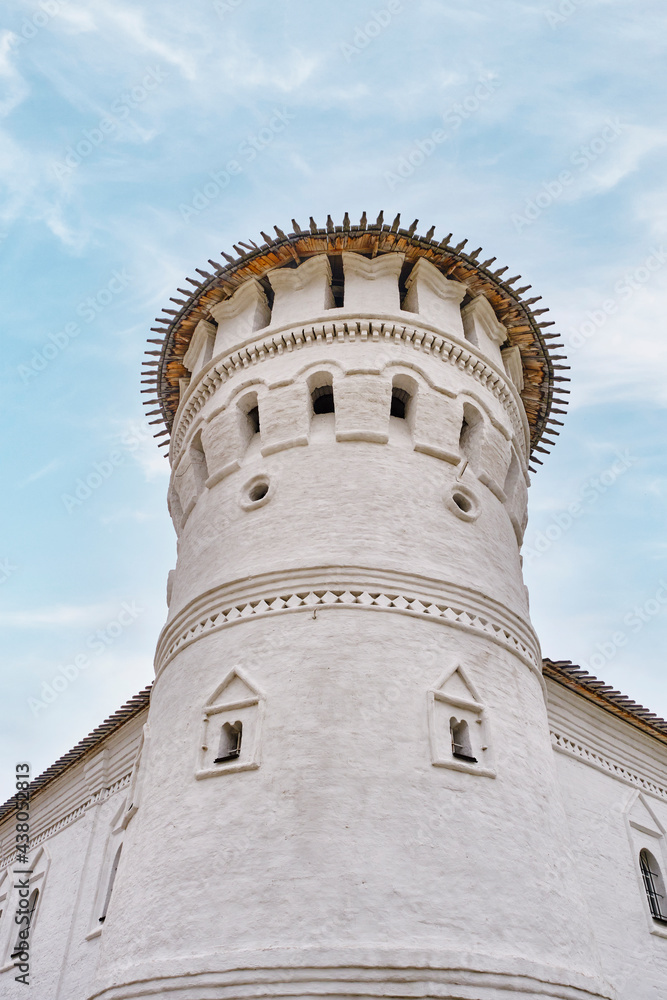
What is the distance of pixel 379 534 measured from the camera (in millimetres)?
8664

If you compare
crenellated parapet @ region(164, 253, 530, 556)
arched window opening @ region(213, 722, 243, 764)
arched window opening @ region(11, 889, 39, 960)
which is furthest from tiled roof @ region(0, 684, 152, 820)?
arched window opening @ region(213, 722, 243, 764)

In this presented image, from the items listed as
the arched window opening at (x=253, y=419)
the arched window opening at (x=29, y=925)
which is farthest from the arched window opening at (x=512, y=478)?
the arched window opening at (x=29, y=925)

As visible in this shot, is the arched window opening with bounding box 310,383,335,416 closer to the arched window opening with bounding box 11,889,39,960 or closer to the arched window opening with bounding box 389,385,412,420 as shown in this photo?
the arched window opening with bounding box 389,385,412,420

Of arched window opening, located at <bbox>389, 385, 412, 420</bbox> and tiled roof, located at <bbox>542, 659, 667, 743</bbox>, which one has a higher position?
arched window opening, located at <bbox>389, 385, 412, 420</bbox>

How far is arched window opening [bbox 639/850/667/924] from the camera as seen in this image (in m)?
10.6

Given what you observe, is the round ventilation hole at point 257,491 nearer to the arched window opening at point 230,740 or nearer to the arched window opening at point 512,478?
the arched window opening at point 230,740

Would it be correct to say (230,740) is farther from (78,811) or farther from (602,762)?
(78,811)

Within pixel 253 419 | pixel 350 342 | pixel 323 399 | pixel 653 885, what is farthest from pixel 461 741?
pixel 653 885

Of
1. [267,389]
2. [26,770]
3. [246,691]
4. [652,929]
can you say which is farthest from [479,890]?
[26,770]

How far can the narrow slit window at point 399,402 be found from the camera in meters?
10.3

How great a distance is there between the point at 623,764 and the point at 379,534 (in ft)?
19.6

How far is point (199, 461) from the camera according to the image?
10906 millimetres

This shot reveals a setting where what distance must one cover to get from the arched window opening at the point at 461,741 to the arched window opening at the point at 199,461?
A: 4.51 metres

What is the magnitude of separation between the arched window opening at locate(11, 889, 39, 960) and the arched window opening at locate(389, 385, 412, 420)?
9879 millimetres
